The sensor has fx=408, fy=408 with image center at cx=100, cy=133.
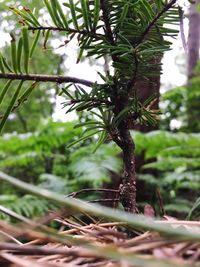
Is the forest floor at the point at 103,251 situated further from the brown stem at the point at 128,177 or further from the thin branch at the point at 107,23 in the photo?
the thin branch at the point at 107,23

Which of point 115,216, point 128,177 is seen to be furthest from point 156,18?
point 115,216

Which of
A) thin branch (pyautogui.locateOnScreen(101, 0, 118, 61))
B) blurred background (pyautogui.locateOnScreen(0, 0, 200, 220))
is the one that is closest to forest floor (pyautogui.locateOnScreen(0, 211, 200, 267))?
thin branch (pyautogui.locateOnScreen(101, 0, 118, 61))

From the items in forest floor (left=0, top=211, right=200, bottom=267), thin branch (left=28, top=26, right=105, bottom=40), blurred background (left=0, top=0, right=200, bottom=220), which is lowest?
blurred background (left=0, top=0, right=200, bottom=220)

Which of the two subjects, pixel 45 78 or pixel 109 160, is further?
pixel 109 160

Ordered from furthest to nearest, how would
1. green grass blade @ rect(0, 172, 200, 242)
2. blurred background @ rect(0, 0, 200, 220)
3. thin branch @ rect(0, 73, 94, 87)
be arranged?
blurred background @ rect(0, 0, 200, 220) < thin branch @ rect(0, 73, 94, 87) < green grass blade @ rect(0, 172, 200, 242)

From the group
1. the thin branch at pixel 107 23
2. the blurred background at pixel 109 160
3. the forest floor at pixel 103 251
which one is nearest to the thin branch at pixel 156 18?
the thin branch at pixel 107 23

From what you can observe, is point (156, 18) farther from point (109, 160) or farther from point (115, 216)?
point (109, 160)

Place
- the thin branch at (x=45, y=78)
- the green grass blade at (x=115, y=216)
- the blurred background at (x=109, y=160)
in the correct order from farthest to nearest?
the blurred background at (x=109, y=160) < the thin branch at (x=45, y=78) < the green grass blade at (x=115, y=216)

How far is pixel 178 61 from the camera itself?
24.4 ft

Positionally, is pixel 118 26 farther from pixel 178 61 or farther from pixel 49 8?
pixel 178 61

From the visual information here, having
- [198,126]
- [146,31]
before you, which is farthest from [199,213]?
[198,126]

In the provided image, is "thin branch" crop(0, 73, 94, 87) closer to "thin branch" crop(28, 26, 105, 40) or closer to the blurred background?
"thin branch" crop(28, 26, 105, 40)

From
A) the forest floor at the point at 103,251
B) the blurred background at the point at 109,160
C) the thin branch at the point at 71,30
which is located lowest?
the blurred background at the point at 109,160

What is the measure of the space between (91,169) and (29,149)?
56 cm
